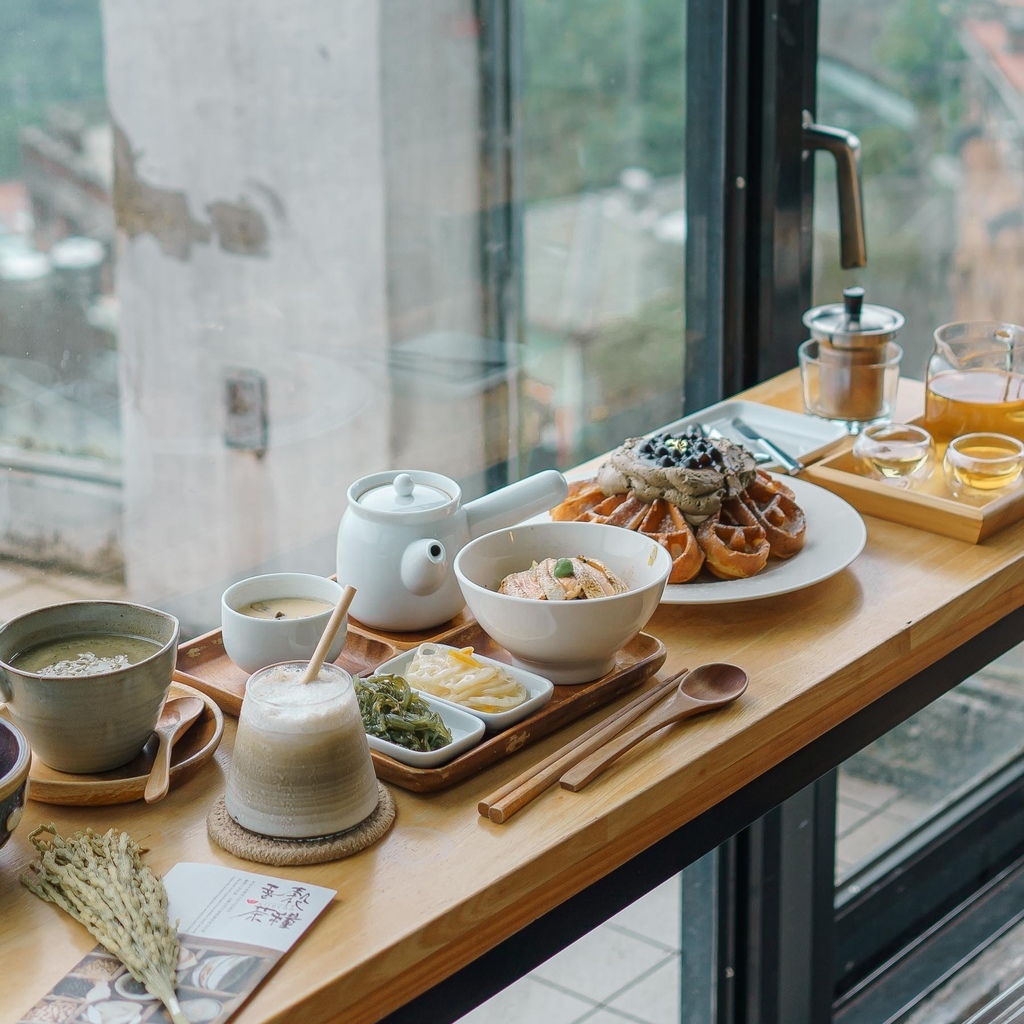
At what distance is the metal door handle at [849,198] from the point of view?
1.86m

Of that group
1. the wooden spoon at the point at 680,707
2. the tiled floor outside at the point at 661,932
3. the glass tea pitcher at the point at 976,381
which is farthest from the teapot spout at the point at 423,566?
the tiled floor outside at the point at 661,932

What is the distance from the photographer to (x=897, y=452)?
62.4 inches

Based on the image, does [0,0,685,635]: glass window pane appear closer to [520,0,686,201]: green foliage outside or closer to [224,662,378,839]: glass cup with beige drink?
[520,0,686,201]: green foliage outside

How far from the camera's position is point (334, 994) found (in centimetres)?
87

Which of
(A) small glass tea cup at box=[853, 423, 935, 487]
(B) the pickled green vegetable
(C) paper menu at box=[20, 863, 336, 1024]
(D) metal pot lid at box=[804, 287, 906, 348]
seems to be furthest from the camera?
(D) metal pot lid at box=[804, 287, 906, 348]

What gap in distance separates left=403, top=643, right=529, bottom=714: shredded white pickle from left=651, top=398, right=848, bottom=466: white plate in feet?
1.86

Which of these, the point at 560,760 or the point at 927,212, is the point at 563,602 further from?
the point at 927,212

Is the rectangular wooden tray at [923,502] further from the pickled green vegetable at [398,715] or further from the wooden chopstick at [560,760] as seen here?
the pickled green vegetable at [398,715]

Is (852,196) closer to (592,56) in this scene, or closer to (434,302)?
(592,56)

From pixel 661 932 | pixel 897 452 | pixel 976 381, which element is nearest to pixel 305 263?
pixel 897 452

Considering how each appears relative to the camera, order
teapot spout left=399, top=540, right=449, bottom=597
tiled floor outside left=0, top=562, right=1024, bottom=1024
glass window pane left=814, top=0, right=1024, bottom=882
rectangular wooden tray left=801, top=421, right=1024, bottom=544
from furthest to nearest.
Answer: glass window pane left=814, top=0, right=1024, bottom=882 < tiled floor outside left=0, top=562, right=1024, bottom=1024 < rectangular wooden tray left=801, top=421, right=1024, bottom=544 < teapot spout left=399, top=540, right=449, bottom=597

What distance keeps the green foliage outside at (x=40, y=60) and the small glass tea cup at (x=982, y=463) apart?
1011mm

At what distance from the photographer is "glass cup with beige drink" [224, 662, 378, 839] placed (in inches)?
37.9

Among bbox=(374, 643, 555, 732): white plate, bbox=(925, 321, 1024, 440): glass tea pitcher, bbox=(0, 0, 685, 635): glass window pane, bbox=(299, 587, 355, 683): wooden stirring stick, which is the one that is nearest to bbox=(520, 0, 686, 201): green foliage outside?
bbox=(0, 0, 685, 635): glass window pane
